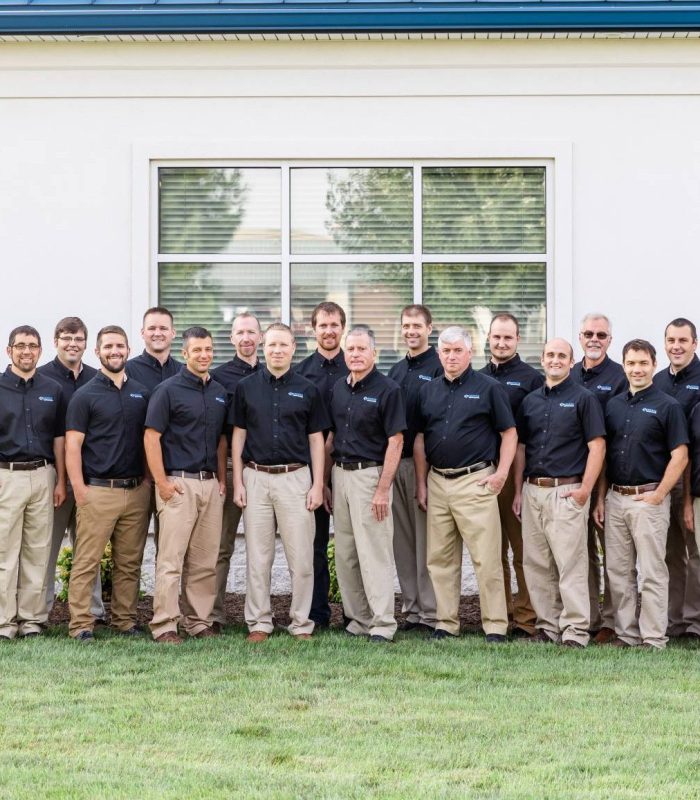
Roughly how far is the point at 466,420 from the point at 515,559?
49.8 inches

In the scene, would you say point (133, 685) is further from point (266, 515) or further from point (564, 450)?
point (564, 450)

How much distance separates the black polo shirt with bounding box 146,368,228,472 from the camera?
7867 millimetres

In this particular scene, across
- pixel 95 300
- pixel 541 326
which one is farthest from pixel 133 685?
pixel 541 326

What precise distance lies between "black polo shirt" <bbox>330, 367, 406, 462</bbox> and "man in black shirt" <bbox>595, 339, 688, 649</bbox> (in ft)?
4.77

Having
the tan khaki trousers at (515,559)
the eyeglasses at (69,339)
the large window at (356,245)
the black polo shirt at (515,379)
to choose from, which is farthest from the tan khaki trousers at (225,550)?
the large window at (356,245)

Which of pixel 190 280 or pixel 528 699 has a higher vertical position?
pixel 190 280

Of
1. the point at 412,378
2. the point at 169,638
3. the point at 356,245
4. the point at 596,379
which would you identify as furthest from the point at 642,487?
the point at 356,245

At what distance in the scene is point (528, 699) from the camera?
20.4 feet

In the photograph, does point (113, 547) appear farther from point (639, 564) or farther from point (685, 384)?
point (685, 384)

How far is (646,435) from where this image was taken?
7.70m

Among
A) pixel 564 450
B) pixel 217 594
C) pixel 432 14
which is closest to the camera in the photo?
pixel 564 450

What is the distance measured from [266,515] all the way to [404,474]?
1.11m

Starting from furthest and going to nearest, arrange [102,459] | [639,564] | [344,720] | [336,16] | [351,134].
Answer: [351,134]
[336,16]
[102,459]
[639,564]
[344,720]

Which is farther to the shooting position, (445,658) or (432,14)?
(432,14)
